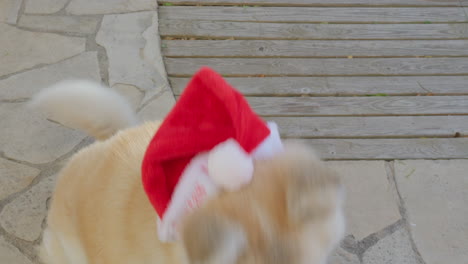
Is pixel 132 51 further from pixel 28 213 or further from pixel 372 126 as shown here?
pixel 372 126

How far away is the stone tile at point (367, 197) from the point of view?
2070 millimetres

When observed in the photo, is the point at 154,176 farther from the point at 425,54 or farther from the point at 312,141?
the point at 425,54

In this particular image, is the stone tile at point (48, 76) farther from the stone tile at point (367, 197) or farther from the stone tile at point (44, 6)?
the stone tile at point (367, 197)

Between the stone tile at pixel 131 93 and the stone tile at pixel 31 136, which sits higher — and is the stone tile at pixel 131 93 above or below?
above

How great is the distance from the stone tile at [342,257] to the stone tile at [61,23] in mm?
1809

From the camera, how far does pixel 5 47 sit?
2.69m

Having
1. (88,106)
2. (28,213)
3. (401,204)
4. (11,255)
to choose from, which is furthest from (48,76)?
(401,204)

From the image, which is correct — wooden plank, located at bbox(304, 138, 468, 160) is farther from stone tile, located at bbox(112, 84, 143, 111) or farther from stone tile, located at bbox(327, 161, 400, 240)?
stone tile, located at bbox(112, 84, 143, 111)

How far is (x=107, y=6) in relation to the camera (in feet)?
9.71

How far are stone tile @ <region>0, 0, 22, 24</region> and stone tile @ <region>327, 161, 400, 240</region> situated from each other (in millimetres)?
1962

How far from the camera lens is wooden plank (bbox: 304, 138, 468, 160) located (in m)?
2.35

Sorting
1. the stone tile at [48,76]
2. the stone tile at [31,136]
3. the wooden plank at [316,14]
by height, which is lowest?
the stone tile at [31,136]

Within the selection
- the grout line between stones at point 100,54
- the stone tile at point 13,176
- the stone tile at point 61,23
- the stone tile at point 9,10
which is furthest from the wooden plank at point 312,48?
the stone tile at point 13,176

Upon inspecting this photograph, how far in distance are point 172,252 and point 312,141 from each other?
1389 millimetres
